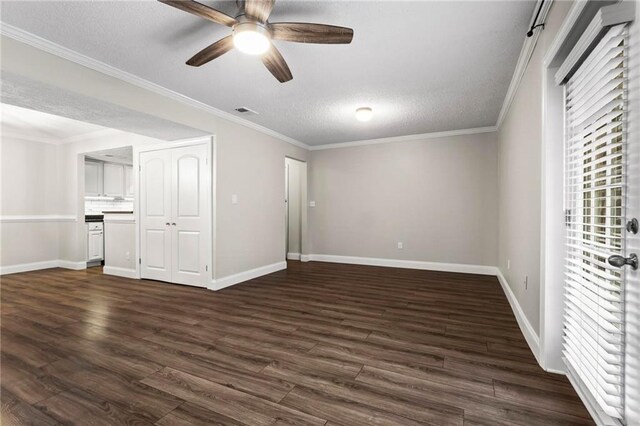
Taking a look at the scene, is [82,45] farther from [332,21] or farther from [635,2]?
[635,2]

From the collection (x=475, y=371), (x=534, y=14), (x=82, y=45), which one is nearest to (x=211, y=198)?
(x=82, y=45)

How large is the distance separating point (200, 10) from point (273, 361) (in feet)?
7.72

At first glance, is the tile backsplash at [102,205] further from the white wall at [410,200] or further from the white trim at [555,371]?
the white trim at [555,371]

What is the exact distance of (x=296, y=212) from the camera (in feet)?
22.6

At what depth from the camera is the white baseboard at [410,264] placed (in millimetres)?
5000

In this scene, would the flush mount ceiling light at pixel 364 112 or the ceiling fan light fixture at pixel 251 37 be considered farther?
the flush mount ceiling light at pixel 364 112

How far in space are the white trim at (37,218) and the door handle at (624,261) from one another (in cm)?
736

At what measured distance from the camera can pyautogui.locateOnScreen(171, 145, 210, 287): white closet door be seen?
13.6ft

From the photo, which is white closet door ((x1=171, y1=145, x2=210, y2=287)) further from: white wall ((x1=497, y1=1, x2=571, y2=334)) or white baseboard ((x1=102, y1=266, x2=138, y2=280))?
white wall ((x1=497, y1=1, x2=571, y2=334))

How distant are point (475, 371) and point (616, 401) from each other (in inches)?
29.0

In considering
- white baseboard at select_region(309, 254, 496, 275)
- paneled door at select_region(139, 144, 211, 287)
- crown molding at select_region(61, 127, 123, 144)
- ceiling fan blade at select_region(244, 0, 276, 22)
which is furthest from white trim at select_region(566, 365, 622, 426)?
crown molding at select_region(61, 127, 123, 144)

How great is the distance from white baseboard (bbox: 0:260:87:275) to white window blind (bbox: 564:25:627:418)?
7.19 metres

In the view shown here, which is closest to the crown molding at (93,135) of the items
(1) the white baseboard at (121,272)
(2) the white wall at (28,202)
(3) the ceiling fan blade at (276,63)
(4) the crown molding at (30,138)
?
(4) the crown molding at (30,138)

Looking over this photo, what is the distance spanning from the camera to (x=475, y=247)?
198 inches
